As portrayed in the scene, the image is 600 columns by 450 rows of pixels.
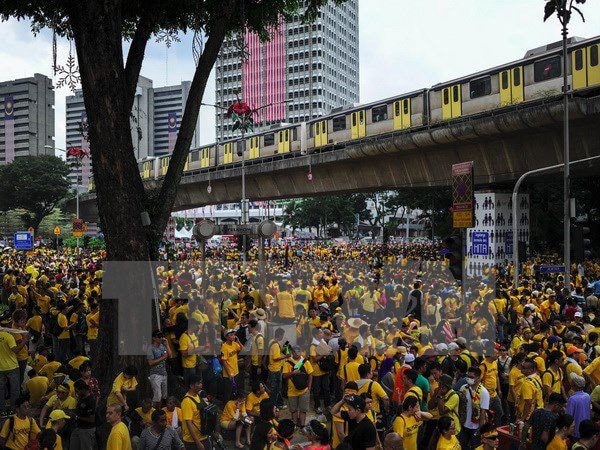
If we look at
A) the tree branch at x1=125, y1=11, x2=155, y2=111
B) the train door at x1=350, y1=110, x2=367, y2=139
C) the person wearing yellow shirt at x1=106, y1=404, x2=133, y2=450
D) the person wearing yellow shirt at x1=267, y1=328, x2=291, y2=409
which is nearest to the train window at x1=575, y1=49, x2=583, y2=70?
the train door at x1=350, y1=110, x2=367, y2=139

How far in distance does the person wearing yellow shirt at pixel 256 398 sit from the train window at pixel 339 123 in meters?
25.7

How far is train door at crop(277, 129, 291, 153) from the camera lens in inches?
1462

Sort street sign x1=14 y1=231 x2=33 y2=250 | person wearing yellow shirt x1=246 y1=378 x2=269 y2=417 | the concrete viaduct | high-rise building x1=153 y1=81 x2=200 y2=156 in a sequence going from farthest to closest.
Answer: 1. high-rise building x1=153 y1=81 x2=200 y2=156
2. street sign x1=14 y1=231 x2=33 y2=250
3. the concrete viaduct
4. person wearing yellow shirt x1=246 y1=378 x2=269 y2=417

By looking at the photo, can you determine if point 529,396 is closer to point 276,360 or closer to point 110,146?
point 276,360

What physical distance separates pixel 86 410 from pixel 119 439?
107 cm

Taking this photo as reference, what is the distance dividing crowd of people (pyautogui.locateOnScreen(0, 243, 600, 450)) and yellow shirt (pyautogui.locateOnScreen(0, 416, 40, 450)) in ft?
0.04

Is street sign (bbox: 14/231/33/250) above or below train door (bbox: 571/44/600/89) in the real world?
below

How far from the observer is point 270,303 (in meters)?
15.8

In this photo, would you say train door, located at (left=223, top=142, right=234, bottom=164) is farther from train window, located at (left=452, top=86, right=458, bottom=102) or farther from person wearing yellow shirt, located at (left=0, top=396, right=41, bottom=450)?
person wearing yellow shirt, located at (left=0, top=396, right=41, bottom=450)

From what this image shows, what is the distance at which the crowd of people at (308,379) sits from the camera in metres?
6.64

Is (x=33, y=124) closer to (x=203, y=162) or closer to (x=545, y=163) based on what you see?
(x=203, y=162)

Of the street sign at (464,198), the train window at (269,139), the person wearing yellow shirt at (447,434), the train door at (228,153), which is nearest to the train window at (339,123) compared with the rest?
the train window at (269,139)

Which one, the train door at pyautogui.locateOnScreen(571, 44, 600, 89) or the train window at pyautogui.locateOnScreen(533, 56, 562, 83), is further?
the train window at pyautogui.locateOnScreen(533, 56, 562, 83)

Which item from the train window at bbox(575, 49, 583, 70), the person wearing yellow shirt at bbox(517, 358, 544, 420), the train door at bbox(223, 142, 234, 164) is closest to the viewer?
the person wearing yellow shirt at bbox(517, 358, 544, 420)
